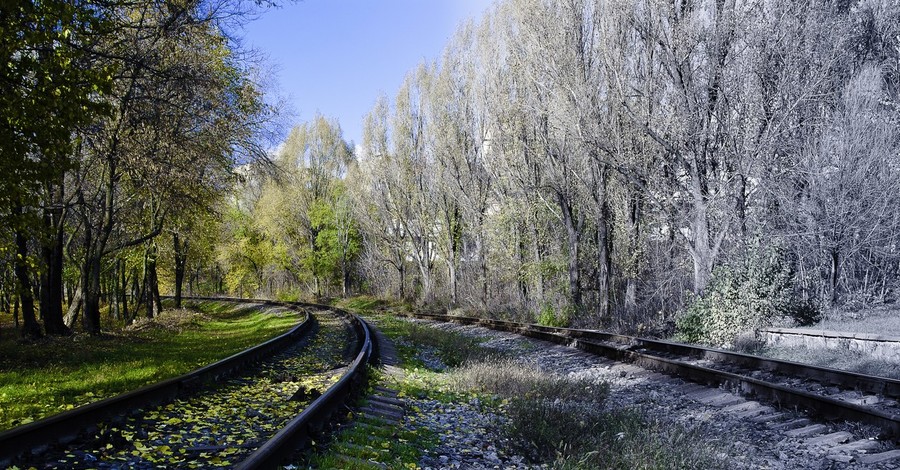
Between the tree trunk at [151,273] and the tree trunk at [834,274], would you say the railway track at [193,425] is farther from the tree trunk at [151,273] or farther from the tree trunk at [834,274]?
the tree trunk at [151,273]

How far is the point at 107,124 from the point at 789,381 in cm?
1395

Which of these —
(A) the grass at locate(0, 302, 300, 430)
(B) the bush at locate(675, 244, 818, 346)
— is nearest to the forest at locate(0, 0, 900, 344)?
(B) the bush at locate(675, 244, 818, 346)

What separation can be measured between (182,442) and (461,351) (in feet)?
27.5

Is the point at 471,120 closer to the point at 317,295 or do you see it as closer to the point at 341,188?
the point at 341,188

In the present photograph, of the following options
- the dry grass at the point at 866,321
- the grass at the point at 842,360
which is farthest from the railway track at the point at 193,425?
the dry grass at the point at 866,321

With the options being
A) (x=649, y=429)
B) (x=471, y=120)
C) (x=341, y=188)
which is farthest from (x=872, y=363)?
(x=341, y=188)

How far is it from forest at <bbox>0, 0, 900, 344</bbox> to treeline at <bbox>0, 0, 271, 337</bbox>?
0.06 m

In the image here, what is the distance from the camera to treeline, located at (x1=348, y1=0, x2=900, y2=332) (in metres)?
15.5

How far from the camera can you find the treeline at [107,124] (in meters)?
6.99

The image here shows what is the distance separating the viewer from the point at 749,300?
13.0 metres

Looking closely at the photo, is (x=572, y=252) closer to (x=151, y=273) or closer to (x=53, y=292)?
(x=53, y=292)

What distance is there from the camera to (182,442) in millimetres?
4977

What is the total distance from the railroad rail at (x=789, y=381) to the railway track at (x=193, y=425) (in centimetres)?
500

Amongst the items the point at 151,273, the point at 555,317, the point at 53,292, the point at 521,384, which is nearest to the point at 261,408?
the point at 521,384
